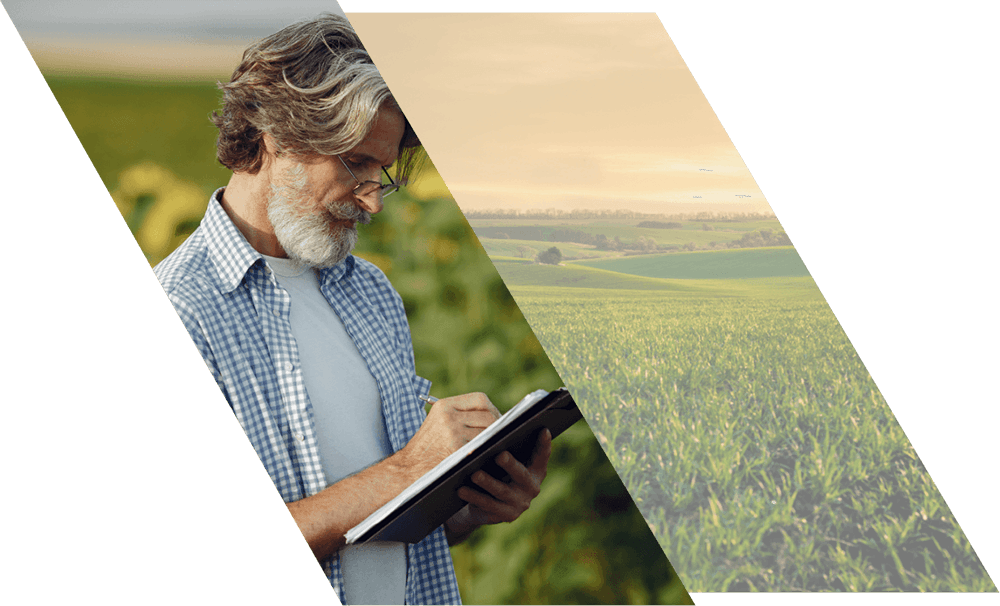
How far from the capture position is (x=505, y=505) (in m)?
2.44

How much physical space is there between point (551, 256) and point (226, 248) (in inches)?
179

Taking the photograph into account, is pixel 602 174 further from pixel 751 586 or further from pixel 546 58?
pixel 751 586

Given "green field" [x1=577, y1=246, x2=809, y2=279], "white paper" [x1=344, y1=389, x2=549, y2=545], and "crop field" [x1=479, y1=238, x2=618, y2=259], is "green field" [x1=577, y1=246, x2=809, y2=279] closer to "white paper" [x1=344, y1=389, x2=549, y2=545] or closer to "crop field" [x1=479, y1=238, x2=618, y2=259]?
"crop field" [x1=479, y1=238, x2=618, y2=259]

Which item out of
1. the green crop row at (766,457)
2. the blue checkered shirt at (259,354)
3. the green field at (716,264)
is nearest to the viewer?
the blue checkered shirt at (259,354)

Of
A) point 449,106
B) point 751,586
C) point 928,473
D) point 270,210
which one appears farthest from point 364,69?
point 449,106

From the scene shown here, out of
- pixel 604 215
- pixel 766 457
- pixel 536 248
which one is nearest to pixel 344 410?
pixel 766 457

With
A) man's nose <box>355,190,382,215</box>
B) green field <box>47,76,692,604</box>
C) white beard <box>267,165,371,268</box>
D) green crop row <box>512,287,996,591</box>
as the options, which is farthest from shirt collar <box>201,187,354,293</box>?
green crop row <box>512,287,996,591</box>

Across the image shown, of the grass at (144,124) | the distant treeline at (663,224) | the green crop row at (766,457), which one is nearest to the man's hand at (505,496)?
the grass at (144,124)

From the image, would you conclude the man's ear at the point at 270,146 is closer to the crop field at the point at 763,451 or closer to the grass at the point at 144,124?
the grass at the point at 144,124

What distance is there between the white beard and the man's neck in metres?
0.02

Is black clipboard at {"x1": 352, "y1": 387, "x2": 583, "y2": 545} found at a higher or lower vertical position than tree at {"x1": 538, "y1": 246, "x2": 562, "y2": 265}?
higher

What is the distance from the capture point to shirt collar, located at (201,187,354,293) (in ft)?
7.42

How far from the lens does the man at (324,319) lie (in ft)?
7.39

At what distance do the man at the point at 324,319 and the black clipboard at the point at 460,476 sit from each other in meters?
0.04
